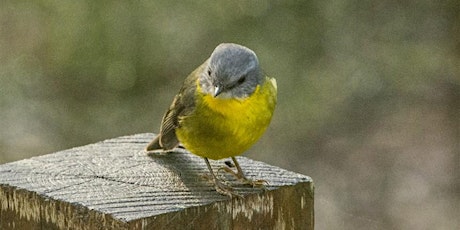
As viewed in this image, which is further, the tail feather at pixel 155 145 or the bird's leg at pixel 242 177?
the tail feather at pixel 155 145

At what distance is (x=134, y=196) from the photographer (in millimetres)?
3805

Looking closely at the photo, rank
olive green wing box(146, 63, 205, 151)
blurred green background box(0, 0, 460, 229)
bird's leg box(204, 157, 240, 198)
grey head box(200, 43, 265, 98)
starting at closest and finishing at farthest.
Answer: bird's leg box(204, 157, 240, 198) → grey head box(200, 43, 265, 98) → olive green wing box(146, 63, 205, 151) → blurred green background box(0, 0, 460, 229)

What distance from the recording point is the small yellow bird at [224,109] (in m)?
4.25

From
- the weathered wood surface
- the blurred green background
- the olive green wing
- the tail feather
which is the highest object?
the blurred green background

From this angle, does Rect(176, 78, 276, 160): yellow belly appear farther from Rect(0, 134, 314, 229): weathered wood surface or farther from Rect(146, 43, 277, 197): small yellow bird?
Rect(0, 134, 314, 229): weathered wood surface

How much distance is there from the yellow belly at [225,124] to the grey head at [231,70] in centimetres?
5

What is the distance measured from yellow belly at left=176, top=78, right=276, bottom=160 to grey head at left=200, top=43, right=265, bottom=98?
54 mm

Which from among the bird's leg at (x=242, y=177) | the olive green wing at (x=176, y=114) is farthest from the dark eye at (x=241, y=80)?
the bird's leg at (x=242, y=177)

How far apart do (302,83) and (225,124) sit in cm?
398

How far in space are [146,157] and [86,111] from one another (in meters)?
4.18

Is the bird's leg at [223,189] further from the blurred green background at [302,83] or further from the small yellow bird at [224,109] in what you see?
the blurred green background at [302,83]

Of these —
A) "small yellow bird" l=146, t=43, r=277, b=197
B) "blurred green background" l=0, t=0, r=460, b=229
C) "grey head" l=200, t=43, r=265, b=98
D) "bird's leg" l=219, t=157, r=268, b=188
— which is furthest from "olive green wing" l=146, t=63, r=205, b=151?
"blurred green background" l=0, t=0, r=460, b=229

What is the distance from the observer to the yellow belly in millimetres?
4258

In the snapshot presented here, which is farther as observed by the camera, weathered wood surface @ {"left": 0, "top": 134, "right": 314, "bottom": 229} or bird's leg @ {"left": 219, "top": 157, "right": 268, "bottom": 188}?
bird's leg @ {"left": 219, "top": 157, "right": 268, "bottom": 188}
